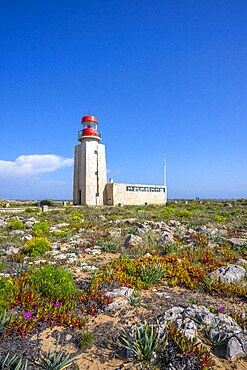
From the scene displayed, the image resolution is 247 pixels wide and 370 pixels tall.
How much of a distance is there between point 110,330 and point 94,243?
606 cm

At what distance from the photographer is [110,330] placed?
401cm

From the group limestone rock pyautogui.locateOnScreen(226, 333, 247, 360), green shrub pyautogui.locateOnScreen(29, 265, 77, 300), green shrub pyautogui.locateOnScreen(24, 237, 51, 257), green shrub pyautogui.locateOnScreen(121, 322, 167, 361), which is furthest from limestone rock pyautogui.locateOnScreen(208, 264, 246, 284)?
green shrub pyautogui.locateOnScreen(24, 237, 51, 257)

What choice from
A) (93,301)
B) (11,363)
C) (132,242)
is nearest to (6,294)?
(11,363)

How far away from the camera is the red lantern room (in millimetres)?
34463

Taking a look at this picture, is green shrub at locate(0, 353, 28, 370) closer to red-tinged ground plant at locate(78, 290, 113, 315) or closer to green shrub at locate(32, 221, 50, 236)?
red-tinged ground plant at locate(78, 290, 113, 315)

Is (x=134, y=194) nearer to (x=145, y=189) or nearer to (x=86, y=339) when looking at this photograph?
(x=145, y=189)

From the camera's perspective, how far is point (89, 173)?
34219 mm

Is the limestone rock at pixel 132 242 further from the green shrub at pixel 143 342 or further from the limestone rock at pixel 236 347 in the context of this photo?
the limestone rock at pixel 236 347

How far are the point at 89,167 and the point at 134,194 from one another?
9.36 meters

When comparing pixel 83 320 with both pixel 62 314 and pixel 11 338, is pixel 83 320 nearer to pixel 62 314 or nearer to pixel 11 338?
pixel 62 314

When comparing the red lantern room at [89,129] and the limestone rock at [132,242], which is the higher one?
the red lantern room at [89,129]

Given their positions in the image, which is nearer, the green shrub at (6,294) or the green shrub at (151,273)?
the green shrub at (6,294)

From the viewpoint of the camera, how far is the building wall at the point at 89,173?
112 feet

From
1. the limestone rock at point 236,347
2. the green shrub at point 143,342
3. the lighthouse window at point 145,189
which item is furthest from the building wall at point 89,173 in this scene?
the limestone rock at point 236,347
